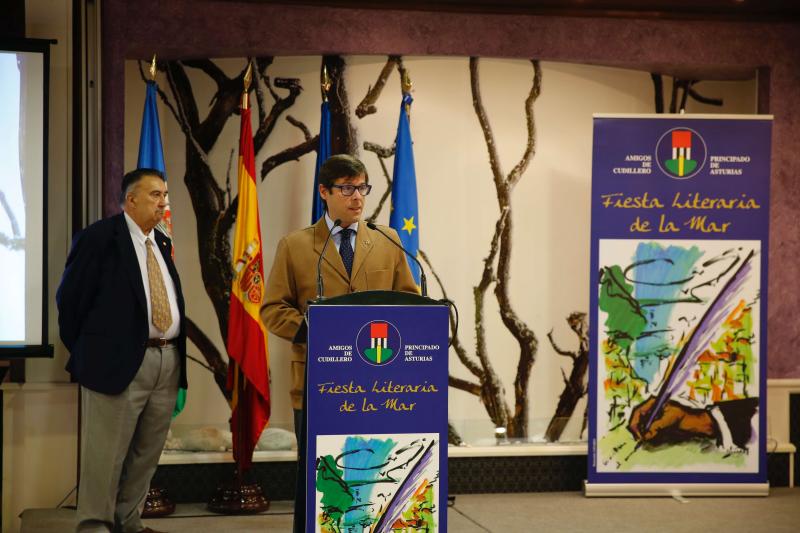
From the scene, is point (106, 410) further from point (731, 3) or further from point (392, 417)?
point (731, 3)

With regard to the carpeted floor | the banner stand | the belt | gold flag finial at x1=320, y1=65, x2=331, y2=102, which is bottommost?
the carpeted floor

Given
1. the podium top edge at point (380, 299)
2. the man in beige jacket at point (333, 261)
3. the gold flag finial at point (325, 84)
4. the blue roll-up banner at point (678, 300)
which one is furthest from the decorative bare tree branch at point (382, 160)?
the podium top edge at point (380, 299)

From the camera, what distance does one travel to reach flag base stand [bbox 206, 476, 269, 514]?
466 cm

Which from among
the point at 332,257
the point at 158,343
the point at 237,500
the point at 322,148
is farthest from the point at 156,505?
the point at 332,257

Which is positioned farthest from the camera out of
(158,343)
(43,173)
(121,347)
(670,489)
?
(670,489)

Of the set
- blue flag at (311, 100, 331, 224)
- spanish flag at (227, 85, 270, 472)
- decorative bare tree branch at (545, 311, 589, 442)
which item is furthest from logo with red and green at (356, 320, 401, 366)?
decorative bare tree branch at (545, 311, 589, 442)

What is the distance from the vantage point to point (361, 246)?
130 inches

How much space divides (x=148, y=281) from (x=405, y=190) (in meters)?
1.46

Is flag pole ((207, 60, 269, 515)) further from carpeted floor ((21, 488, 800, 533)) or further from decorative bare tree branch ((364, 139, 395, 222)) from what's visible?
decorative bare tree branch ((364, 139, 395, 222))

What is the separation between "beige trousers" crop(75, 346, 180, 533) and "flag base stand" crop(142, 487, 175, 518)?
1.96 feet

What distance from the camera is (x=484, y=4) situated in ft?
16.9

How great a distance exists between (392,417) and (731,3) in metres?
3.42

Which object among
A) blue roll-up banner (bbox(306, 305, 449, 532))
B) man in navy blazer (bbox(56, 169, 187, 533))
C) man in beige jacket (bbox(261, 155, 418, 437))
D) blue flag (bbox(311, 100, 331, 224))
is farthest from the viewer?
blue flag (bbox(311, 100, 331, 224))

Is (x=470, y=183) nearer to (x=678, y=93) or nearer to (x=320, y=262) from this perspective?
(x=678, y=93)
